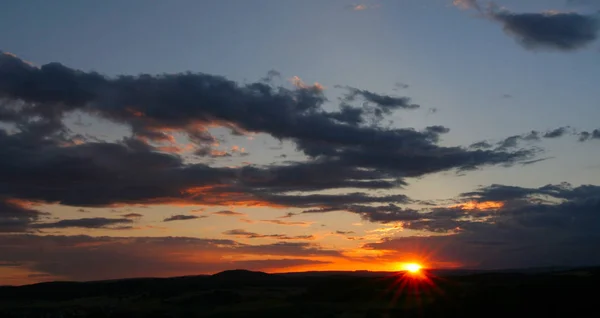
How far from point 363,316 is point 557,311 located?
24.7 metres

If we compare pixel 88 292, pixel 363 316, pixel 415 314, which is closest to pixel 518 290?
pixel 415 314

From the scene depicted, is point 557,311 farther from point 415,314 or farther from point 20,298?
point 20,298

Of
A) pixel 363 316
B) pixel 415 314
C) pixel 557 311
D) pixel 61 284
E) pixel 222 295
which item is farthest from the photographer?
pixel 61 284

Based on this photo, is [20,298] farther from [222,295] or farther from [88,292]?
[222,295]

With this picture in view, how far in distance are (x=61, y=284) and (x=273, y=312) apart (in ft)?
390

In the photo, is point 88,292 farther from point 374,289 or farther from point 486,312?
point 486,312

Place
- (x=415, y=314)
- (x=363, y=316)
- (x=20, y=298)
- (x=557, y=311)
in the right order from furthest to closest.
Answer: (x=20, y=298)
(x=363, y=316)
(x=415, y=314)
(x=557, y=311)

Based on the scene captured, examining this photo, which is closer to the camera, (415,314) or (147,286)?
→ (415,314)

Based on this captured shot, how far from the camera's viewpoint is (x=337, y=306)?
89.6 m

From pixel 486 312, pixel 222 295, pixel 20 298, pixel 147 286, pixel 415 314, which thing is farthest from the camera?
pixel 147 286

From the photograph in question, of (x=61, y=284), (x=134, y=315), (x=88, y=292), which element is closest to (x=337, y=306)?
(x=134, y=315)

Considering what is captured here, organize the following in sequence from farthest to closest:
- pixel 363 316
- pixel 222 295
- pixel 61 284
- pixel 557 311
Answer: pixel 61 284 → pixel 222 295 → pixel 363 316 → pixel 557 311

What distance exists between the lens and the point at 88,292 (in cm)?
15825

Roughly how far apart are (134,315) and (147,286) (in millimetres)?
79750
